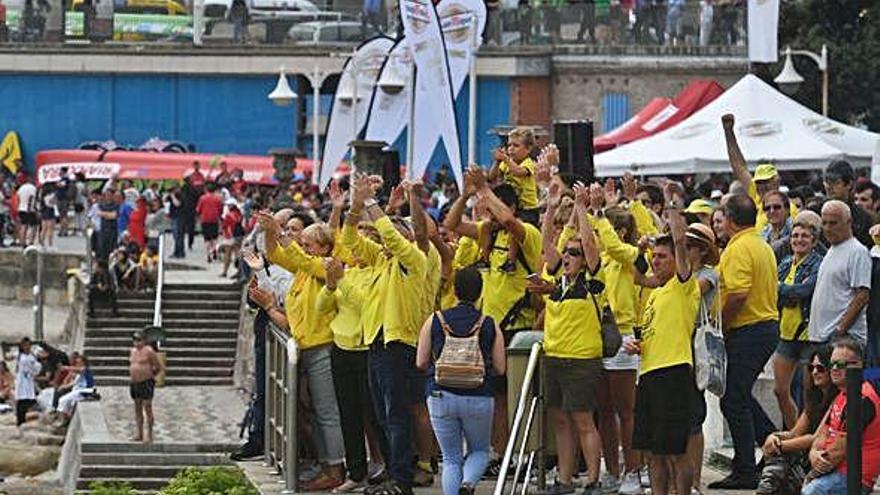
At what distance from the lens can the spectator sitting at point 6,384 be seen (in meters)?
44.2

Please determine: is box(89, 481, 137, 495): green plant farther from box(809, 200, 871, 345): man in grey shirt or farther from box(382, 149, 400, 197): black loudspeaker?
box(809, 200, 871, 345): man in grey shirt

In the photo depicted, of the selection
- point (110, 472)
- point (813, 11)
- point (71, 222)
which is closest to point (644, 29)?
point (813, 11)

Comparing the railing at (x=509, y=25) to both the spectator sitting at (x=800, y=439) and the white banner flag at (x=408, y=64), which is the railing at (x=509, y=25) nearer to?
the white banner flag at (x=408, y=64)

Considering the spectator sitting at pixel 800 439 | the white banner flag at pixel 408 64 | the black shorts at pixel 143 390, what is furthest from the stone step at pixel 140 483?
the spectator sitting at pixel 800 439

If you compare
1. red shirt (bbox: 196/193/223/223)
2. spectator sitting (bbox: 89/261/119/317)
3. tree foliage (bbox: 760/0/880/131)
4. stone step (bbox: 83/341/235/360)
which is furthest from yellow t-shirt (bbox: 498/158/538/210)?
tree foliage (bbox: 760/0/880/131)

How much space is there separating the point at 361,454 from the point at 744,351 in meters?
2.98

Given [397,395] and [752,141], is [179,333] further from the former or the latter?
[397,395]

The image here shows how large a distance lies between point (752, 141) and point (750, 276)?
18.5m

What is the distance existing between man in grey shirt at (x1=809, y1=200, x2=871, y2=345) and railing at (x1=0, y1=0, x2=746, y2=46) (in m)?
41.3

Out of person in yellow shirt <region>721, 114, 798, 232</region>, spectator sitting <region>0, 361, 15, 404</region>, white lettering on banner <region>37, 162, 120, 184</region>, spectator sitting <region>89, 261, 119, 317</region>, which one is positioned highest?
person in yellow shirt <region>721, 114, 798, 232</region>

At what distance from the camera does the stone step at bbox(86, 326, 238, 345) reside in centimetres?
4247

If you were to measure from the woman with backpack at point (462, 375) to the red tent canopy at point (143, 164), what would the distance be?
135ft

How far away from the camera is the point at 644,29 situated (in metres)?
A: 60.4

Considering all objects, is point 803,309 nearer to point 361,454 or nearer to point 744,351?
point 744,351
